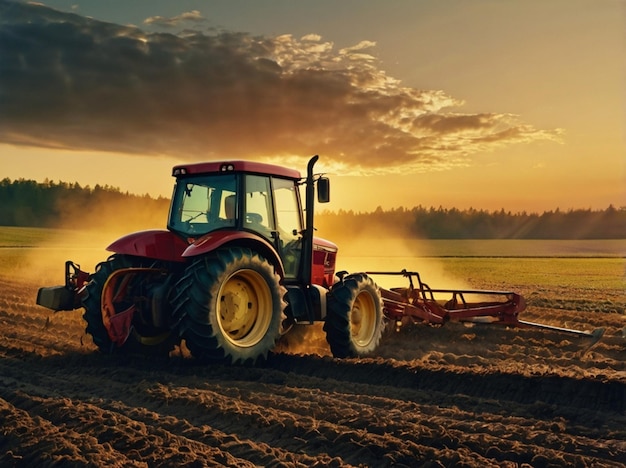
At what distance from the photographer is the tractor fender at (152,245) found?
8.94 m

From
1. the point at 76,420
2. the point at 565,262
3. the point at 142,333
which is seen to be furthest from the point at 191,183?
the point at 565,262

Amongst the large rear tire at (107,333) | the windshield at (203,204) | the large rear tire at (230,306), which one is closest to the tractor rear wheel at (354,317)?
the large rear tire at (230,306)

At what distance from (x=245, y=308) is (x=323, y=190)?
207cm

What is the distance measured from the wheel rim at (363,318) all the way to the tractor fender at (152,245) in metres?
3.02

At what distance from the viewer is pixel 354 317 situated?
10547 millimetres

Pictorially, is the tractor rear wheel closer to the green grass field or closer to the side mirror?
the side mirror

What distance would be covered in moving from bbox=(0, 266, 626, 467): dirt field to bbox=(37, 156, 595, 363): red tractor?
1.63 feet

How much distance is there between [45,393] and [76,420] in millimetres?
1399

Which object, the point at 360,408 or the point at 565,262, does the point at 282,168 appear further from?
the point at 565,262

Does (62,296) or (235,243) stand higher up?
(235,243)

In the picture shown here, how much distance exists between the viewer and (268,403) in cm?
675

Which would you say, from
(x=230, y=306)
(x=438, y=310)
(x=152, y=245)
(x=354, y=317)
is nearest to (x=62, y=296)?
(x=152, y=245)

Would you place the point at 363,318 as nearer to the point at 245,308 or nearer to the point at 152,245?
the point at 245,308

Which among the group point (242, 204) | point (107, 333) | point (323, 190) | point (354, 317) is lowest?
point (107, 333)
